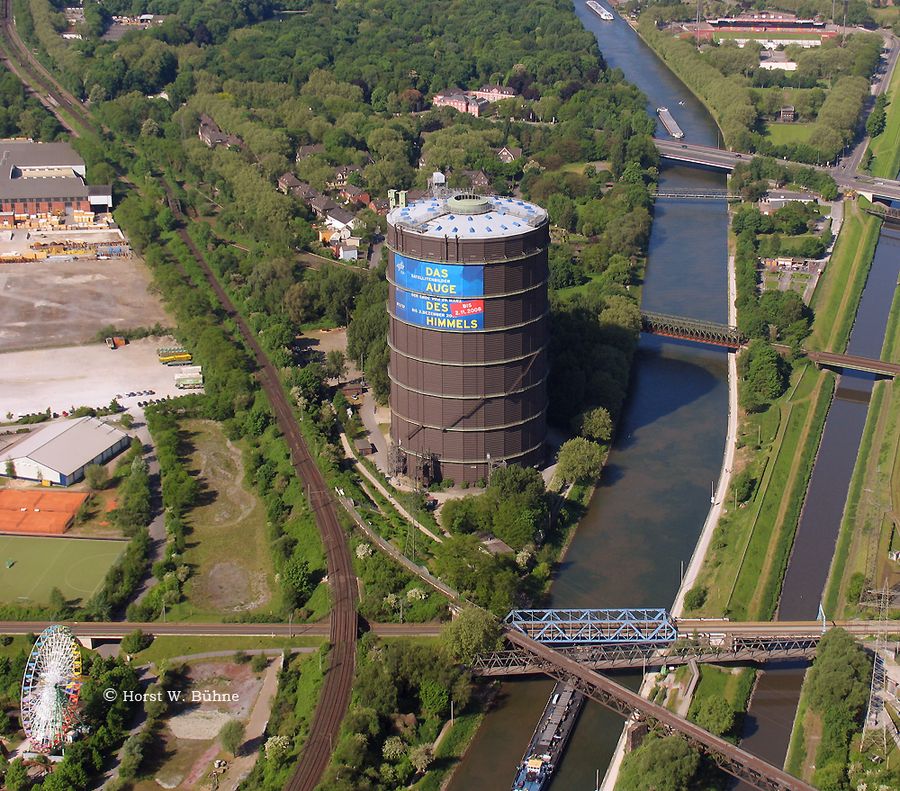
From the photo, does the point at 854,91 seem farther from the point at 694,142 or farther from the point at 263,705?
the point at 263,705

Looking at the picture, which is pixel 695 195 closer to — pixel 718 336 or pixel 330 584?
pixel 718 336

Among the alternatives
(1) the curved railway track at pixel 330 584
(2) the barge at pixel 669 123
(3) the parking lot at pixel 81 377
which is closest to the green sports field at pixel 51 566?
(1) the curved railway track at pixel 330 584

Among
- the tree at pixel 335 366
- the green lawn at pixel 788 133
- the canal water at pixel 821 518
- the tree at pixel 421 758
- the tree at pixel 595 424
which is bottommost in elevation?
the canal water at pixel 821 518

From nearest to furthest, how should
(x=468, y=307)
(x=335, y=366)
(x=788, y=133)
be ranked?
(x=468, y=307) < (x=335, y=366) < (x=788, y=133)

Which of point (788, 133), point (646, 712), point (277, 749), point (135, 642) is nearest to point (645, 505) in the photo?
point (646, 712)

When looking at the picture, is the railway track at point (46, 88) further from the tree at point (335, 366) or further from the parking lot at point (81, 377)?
the tree at point (335, 366)

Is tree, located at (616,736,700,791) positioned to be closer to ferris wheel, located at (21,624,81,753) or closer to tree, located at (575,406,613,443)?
ferris wheel, located at (21,624,81,753)

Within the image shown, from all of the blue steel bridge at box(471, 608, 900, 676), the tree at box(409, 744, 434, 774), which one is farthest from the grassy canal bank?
the tree at box(409, 744, 434, 774)
